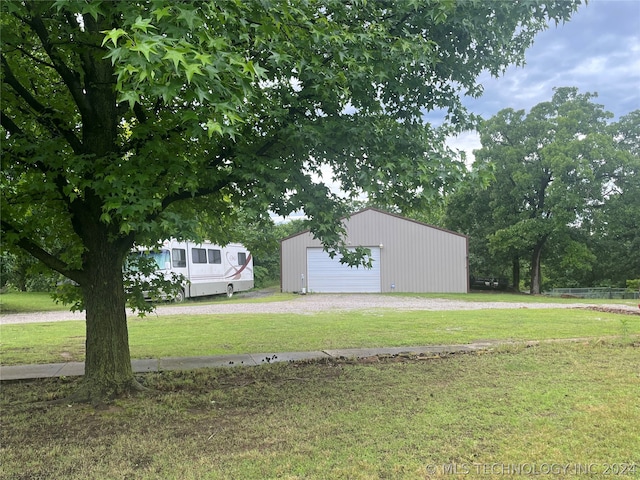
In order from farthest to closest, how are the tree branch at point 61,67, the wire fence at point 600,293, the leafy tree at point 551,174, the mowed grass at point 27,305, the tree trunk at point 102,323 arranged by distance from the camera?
the leafy tree at point 551,174 → the wire fence at point 600,293 → the mowed grass at point 27,305 → the tree trunk at point 102,323 → the tree branch at point 61,67

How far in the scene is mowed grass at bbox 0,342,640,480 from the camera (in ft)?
11.5

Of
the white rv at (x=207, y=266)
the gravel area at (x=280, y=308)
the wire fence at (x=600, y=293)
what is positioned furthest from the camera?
the wire fence at (x=600, y=293)

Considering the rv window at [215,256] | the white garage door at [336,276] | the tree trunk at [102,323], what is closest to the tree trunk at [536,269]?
the white garage door at [336,276]

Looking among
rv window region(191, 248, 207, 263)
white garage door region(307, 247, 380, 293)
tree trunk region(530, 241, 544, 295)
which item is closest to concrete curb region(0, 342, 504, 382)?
rv window region(191, 248, 207, 263)

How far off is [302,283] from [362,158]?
70.8 ft

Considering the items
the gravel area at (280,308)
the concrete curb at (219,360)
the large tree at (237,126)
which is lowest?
the gravel area at (280,308)

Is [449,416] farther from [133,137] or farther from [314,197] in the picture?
[133,137]

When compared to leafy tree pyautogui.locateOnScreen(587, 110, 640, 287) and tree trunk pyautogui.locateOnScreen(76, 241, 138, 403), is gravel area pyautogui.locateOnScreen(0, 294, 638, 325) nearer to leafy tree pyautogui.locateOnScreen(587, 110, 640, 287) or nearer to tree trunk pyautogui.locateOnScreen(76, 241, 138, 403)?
tree trunk pyautogui.locateOnScreen(76, 241, 138, 403)

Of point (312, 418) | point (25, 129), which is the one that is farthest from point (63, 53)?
point (312, 418)

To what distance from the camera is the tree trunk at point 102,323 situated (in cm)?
529

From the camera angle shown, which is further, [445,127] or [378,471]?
[445,127]

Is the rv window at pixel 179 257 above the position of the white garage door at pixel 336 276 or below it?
above

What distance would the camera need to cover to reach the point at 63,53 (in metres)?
4.96

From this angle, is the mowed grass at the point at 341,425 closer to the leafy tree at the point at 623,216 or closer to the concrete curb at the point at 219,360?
the concrete curb at the point at 219,360
